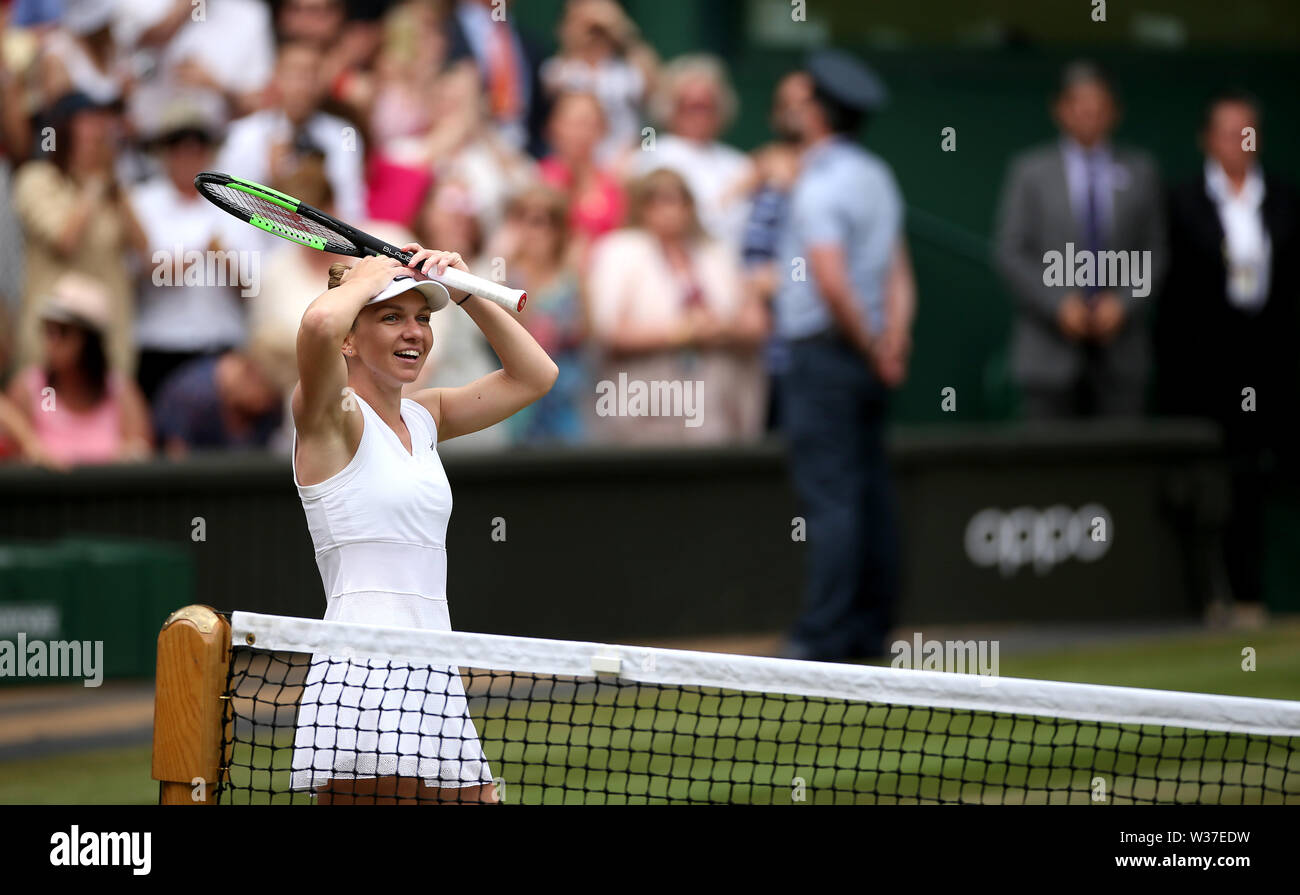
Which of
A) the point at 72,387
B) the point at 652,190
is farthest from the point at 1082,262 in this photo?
the point at 72,387

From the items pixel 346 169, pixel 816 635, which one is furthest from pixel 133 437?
pixel 816 635

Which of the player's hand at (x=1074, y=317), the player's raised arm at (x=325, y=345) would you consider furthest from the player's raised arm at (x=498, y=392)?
the player's hand at (x=1074, y=317)

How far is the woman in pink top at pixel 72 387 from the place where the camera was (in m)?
9.16

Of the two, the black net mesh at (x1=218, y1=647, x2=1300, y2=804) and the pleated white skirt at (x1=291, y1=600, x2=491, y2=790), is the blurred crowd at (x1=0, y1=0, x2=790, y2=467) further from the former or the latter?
the pleated white skirt at (x1=291, y1=600, x2=491, y2=790)

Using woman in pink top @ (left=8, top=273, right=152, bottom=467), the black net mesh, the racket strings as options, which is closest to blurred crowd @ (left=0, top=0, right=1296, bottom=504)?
woman in pink top @ (left=8, top=273, right=152, bottom=467)

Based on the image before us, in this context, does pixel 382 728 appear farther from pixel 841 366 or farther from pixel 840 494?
pixel 841 366

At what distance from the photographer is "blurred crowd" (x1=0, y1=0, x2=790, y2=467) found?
947 cm

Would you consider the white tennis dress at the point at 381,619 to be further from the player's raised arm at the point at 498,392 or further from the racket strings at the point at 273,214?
the racket strings at the point at 273,214

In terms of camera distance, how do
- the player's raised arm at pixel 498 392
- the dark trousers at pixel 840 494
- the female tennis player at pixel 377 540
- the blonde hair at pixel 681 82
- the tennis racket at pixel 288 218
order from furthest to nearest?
the blonde hair at pixel 681 82
the dark trousers at pixel 840 494
the player's raised arm at pixel 498 392
the tennis racket at pixel 288 218
the female tennis player at pixel 377 540

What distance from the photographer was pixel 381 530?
4367 millimetres

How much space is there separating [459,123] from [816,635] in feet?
11.8

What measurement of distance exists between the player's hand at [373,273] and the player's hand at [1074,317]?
7.45m
